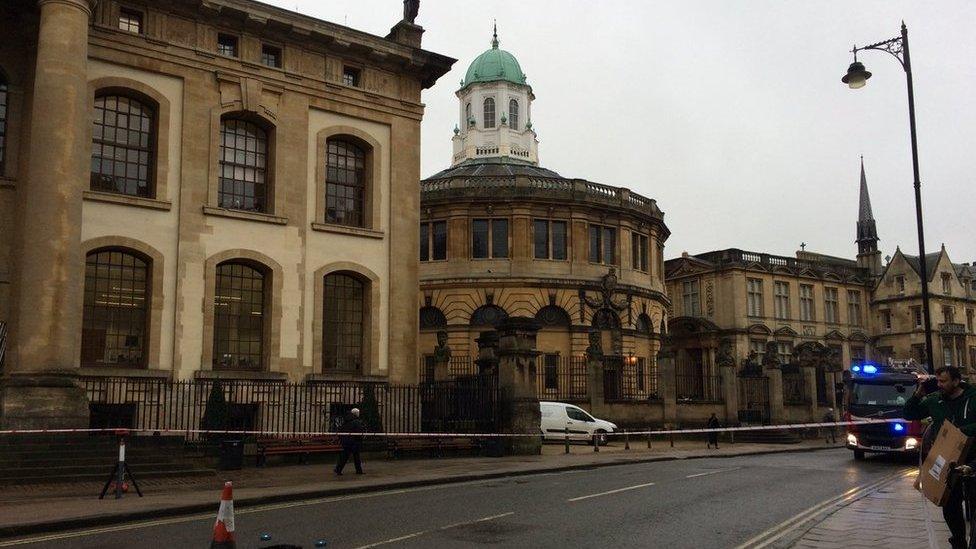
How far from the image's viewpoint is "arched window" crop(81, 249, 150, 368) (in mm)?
21531

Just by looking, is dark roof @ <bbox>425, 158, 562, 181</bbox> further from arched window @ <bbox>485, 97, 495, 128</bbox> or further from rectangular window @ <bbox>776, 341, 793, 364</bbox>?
rectangular window @ <bbox>776, 341, 793, 364</bbox>

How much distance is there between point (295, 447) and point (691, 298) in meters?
48.3

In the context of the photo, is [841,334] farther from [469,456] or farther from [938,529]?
[938,529]

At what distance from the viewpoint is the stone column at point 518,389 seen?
24.0 metres

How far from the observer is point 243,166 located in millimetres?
24750

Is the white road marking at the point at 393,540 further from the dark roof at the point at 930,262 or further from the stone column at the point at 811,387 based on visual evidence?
the dark roof at the point at 930,262

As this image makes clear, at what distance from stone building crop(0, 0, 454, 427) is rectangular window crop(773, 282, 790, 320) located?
4283cm

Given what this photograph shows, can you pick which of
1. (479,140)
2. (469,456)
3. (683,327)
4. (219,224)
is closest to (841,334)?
(683,327)

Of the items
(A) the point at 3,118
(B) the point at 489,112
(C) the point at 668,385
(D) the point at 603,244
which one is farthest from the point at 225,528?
(B) the point at 489,112

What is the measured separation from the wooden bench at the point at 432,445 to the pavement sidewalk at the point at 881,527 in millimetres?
11727

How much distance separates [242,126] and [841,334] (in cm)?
5529

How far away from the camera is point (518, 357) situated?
24234 millimetres

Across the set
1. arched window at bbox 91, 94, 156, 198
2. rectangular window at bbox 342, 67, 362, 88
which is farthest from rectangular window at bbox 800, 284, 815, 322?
arched window at bbox 91, 94, 156, 198

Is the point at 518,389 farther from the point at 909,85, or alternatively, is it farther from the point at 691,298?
the point at 691,298
